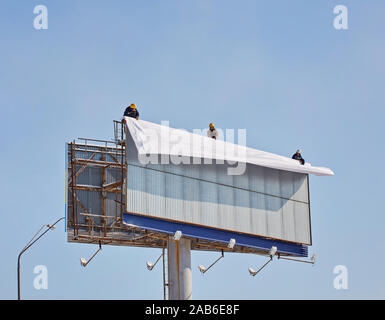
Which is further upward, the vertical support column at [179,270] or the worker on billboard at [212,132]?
the worker on billboard at [212,132]

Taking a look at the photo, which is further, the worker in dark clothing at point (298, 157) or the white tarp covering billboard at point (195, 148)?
the worker in dark clothing at point (298, 157)

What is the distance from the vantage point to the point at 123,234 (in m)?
56.6

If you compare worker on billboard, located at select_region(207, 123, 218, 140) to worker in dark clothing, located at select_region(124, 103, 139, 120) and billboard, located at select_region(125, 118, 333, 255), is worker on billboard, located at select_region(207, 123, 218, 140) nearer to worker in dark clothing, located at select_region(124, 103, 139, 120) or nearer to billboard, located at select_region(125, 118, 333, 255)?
billboard, located at select_region(125, 118, 333, 255)

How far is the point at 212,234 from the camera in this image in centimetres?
5303

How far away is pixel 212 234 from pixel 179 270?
123 inches

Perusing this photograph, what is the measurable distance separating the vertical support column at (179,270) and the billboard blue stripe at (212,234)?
155 cm

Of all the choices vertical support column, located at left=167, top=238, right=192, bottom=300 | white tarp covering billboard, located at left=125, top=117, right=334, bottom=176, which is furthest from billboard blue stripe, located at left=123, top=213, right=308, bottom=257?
white tarp covering billboard, located at left=125, top=117, right=334, bottom=176

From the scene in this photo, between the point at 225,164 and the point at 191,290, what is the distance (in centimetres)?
852

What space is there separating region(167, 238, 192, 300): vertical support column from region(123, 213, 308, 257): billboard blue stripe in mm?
1554

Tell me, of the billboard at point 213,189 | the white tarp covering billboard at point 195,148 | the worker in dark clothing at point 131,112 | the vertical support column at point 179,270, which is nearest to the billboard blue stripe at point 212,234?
the billboard at point 213,189

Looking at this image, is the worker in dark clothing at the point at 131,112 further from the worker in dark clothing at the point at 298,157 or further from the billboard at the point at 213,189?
the worker in dark clothing at the point at 298,157

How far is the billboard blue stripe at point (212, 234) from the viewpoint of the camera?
1941 inches
